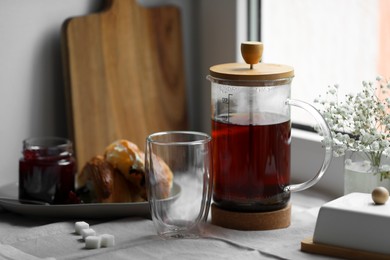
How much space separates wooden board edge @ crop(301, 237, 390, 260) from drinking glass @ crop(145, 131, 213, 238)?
16 cm

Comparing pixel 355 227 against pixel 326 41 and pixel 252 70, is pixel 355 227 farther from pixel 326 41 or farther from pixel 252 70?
pixel 326 41

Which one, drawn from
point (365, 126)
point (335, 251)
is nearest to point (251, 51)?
point (365, 126)

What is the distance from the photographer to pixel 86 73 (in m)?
1.50

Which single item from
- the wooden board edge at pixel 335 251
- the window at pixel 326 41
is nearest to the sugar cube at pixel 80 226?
the wooden board edge at pixel 335 251

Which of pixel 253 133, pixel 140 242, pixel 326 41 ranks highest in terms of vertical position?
pixel 326 41

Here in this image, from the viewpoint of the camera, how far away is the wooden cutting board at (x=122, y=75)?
148 cm

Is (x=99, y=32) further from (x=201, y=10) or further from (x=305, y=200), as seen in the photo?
(x=305, y=200)

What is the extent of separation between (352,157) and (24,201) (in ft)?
1.66

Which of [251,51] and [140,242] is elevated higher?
[251,51]

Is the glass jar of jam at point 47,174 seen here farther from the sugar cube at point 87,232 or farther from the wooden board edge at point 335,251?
the wooden board edge at point 335,251

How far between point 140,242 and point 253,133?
220 millimetres

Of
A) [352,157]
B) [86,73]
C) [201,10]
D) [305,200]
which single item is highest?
[201,10]

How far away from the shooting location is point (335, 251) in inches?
41.9

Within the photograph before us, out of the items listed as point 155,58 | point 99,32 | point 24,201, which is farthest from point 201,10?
point 24,201
